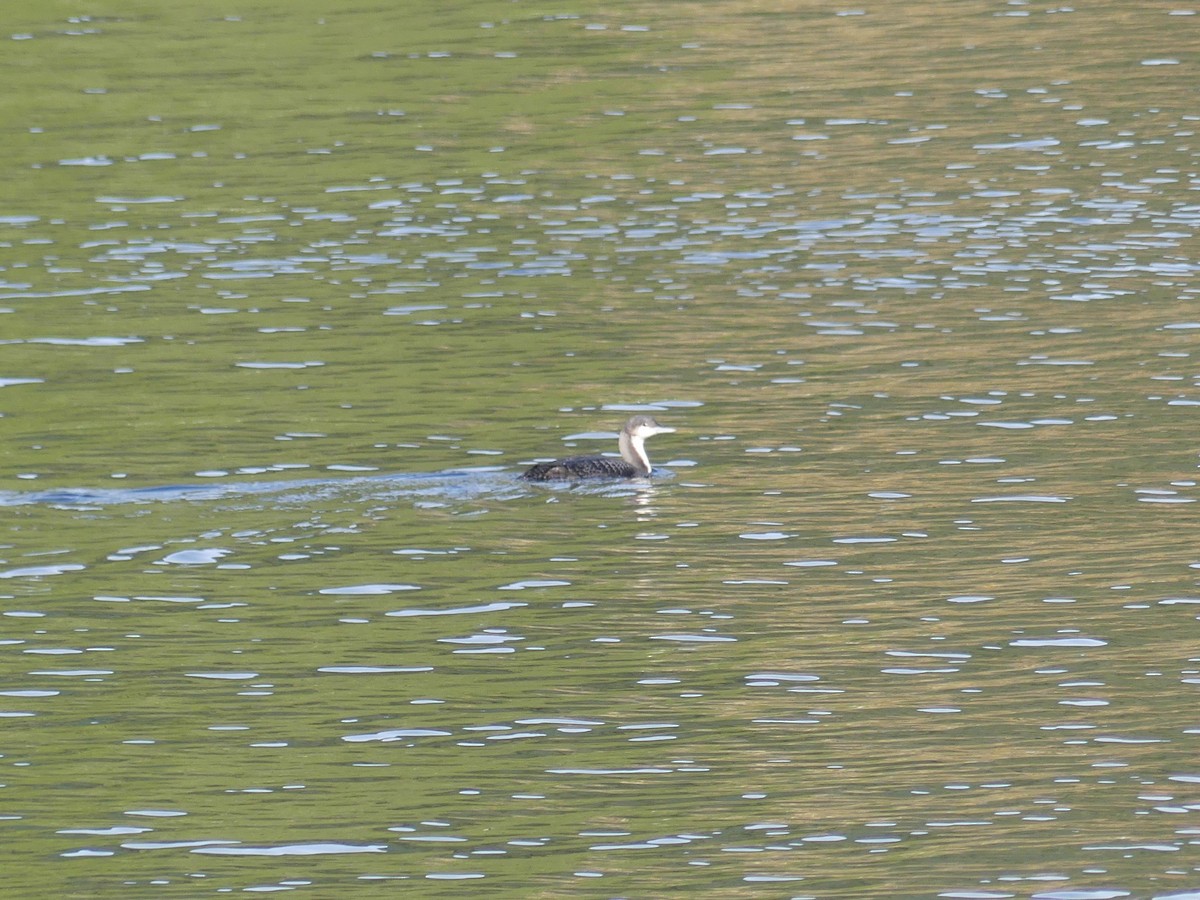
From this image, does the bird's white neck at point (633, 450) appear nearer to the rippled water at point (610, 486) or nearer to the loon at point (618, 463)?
the loon at point (618, 463)

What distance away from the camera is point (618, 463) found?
2158 cm

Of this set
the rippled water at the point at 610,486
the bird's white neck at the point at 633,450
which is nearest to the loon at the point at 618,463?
the bird's white neck at the point at 633,450

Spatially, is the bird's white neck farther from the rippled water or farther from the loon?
the rippled water

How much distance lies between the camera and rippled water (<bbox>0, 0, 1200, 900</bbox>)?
13.6 metres

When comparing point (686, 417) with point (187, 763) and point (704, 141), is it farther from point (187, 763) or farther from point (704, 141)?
point (704, 141)

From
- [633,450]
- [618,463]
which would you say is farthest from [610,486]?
[633,450]

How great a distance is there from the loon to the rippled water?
8.1 inches

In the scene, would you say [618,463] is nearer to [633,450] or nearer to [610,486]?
[610,486]

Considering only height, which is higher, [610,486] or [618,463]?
[618,463]

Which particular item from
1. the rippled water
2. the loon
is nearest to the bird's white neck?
the loon

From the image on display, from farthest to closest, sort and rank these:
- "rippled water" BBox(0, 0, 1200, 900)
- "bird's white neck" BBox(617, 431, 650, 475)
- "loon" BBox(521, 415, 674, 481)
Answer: "bird's white neck" BBox(617, 431, 650, 475) < "loon" BBox(521, 415, 674, 481) < "rippled water" BBox(0, 0, 1200, 900)

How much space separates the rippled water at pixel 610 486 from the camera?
44.8ft

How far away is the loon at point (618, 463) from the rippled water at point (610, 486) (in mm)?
206

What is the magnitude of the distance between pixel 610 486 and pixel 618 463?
21 cm
